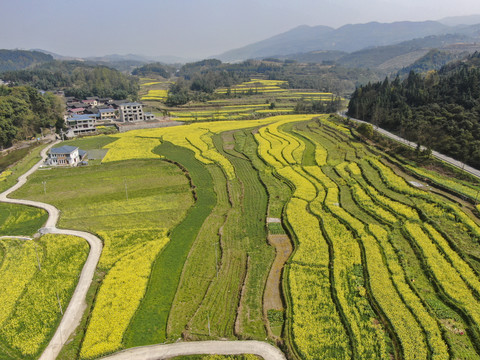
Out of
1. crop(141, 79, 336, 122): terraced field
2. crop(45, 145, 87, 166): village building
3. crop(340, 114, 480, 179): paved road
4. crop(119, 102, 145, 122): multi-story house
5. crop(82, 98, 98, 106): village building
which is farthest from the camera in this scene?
crop(82, 98, 98, 106): village building

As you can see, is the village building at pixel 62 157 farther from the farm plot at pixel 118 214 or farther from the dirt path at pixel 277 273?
the dirt path at pixel 277 273

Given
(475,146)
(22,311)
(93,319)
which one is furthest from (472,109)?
(22,311)

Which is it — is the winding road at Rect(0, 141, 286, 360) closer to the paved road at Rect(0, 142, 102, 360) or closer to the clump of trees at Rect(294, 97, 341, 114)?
the paved road at Rect(0, 142, 102, 360)

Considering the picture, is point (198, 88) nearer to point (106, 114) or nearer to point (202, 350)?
point (106, 114)

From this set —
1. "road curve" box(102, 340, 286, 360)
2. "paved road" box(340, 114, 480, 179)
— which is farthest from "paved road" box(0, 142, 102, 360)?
"paved road" box(340, 114, 480, 179)

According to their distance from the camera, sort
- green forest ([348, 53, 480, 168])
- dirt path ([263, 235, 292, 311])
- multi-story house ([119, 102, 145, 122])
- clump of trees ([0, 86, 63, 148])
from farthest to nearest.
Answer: multi-story house ([119, 102, 145, 122]) < clump of trees ([0, 86, 63, 148]) < green forest ([348, 53, 480, 168]) < dirt path ([263, 235, 292, 311])
